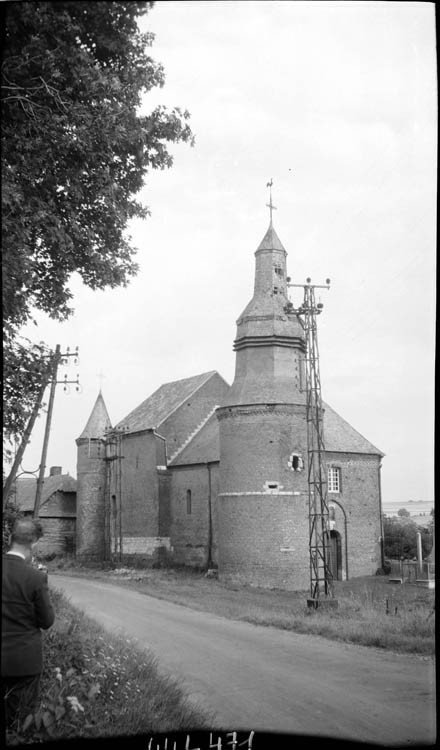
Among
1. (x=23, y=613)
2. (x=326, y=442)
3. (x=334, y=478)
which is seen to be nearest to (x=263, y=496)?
(x=326, y=442)

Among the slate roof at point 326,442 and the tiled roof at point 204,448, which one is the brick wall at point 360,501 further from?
the tiled roof at point 204,448

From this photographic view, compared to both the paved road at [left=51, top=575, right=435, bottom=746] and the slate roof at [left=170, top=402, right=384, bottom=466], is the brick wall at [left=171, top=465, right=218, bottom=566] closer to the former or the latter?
the slate roof at [left=170, top=402, right=384, bottom=466]

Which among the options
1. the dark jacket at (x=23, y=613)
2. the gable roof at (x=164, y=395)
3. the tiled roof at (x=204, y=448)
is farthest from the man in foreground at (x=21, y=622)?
the tiled roof at (x=204, y=448)

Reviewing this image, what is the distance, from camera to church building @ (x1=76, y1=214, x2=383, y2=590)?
39.6ft

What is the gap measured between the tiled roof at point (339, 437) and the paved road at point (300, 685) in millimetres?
19191

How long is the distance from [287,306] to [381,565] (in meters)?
17.1

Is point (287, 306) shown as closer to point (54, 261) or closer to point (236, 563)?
point (54, 261)

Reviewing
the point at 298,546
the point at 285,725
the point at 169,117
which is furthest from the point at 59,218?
A: the point at 298,546

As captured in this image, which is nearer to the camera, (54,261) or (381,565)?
(54,261)

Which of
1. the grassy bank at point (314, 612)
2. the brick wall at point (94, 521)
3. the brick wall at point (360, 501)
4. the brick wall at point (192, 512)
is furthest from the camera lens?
the brick wall at point (360, 501)

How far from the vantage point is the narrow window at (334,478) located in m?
29.1

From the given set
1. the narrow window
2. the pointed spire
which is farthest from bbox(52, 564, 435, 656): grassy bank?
the narrow window

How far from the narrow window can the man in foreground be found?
2536 cm

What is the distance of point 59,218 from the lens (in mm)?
6199
